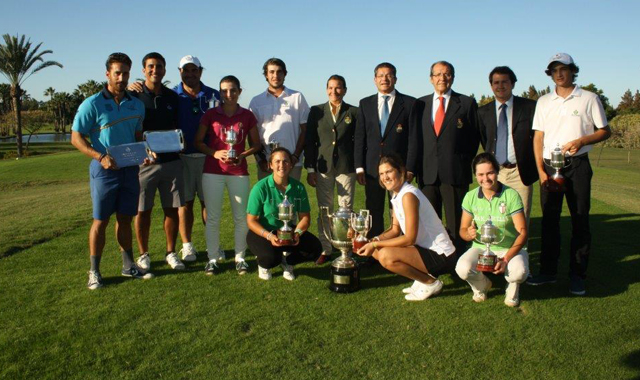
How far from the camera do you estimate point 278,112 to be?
21.1ft

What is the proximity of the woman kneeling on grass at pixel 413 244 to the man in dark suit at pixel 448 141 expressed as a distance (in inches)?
31.4

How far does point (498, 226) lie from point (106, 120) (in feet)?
13.0

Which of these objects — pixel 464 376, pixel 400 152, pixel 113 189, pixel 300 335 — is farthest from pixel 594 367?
pixel 113 189

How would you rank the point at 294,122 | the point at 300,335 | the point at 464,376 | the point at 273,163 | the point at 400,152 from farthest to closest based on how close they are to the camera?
Result: 1. the point at 294,122
2. the point at 400,152
3. the point at 273,163
4. the point at 300,335
5. the point at 464,376

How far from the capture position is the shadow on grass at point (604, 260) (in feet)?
17.5

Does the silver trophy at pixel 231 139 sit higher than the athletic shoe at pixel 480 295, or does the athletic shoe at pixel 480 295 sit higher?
the silver trophy at pixel 231 139

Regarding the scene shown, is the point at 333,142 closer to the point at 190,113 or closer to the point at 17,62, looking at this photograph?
the point at 190,113

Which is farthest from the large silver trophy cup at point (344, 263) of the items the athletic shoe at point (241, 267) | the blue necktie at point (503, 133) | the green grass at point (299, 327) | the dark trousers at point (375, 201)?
the blue necktie at point (503, 133)

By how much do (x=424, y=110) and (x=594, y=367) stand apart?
10.5ft

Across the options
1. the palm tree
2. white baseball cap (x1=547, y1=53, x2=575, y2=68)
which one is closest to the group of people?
white baseball cap (x1=547, y1=53, x2=575, y2=68)

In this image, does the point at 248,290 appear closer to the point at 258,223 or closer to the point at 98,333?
the point at 258,223

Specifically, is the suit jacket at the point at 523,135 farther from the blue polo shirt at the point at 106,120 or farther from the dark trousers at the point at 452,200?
the blue polo shirt at the point at 106,120

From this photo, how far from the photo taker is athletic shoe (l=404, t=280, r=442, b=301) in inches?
198

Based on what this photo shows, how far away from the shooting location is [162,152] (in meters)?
5.77
